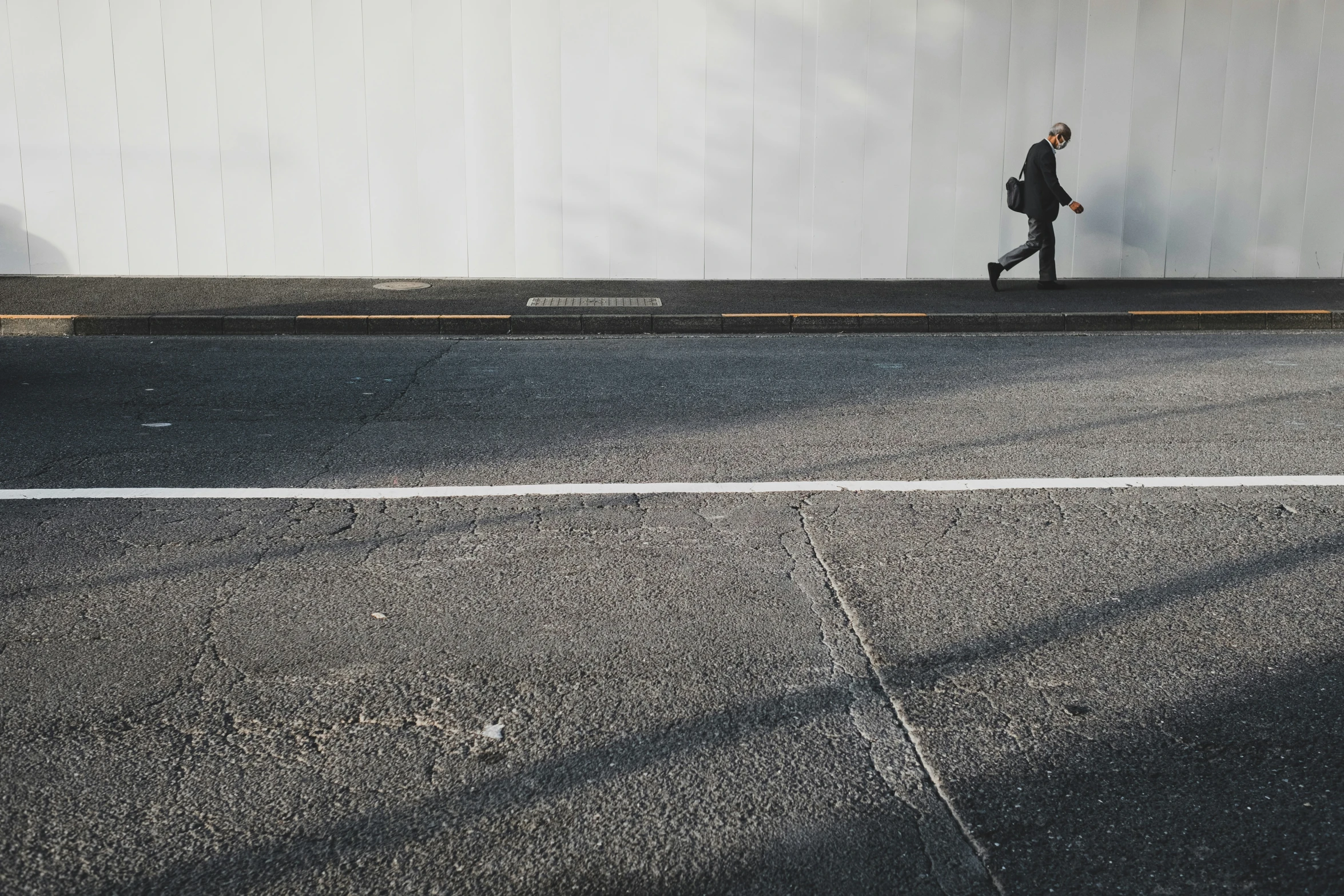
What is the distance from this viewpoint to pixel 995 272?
13578 millimetres

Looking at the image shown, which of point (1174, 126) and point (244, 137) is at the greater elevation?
point (1174, 126)

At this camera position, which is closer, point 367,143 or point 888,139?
point 367,143

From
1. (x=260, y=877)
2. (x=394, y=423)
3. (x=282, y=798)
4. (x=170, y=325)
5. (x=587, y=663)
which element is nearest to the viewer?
(x=260, y=877)

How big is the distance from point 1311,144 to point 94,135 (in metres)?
14.3

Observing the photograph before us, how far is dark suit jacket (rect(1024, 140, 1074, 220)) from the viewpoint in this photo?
12.9 meters

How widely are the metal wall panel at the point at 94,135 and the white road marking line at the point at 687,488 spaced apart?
32.1 feet

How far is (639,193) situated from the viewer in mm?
14750

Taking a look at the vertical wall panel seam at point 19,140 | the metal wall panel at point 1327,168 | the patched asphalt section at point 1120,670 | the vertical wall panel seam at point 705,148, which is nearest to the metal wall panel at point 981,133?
the vertical wall panel seam at point 705,148

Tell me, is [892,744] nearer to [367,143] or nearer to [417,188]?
[417,188]

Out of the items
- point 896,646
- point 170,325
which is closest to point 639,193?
point 170,325

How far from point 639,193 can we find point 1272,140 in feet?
24.8

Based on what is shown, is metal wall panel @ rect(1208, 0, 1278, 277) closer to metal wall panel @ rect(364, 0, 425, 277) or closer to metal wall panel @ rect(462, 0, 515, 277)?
metal wall panel @ rect(462, 0, 515, 277)

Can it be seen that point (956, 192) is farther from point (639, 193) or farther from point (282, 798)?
point (282, 798)

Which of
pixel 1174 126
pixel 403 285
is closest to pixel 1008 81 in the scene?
pixel 1174 126
